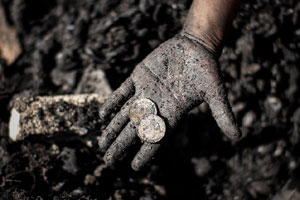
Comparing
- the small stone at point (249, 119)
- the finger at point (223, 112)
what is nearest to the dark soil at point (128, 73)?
the small stone at point (249, 119)

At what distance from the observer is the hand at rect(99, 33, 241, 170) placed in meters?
1.65

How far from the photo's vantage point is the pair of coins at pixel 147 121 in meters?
1.62

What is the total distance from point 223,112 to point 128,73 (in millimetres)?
1076

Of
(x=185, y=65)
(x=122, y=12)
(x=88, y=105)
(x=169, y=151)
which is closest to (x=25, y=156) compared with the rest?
(x=88, y=105)

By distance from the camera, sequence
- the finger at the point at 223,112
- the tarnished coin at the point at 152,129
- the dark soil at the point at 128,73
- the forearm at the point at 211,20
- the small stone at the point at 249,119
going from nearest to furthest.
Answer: the finger at the point at 223,112 < the tarnished coin at the point at 152,129 < the forearm at the point at 211,20 < the dark soil at the point at 128,73 < the small stone at the point at 249,119

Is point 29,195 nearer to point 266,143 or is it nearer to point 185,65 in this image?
point 185,65

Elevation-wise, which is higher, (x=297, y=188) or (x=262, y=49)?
(x=262, y=49)

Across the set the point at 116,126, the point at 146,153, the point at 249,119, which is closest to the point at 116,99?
the point at 116,126

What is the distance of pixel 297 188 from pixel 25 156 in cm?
207

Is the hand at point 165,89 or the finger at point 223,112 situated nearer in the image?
the finger at point 223,112

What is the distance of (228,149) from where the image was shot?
7.30 feet

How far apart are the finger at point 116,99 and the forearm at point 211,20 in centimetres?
56

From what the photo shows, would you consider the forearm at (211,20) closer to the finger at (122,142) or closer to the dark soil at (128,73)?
the dark soil at (128,73)

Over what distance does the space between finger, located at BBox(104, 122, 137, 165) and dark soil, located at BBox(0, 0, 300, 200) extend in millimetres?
355
